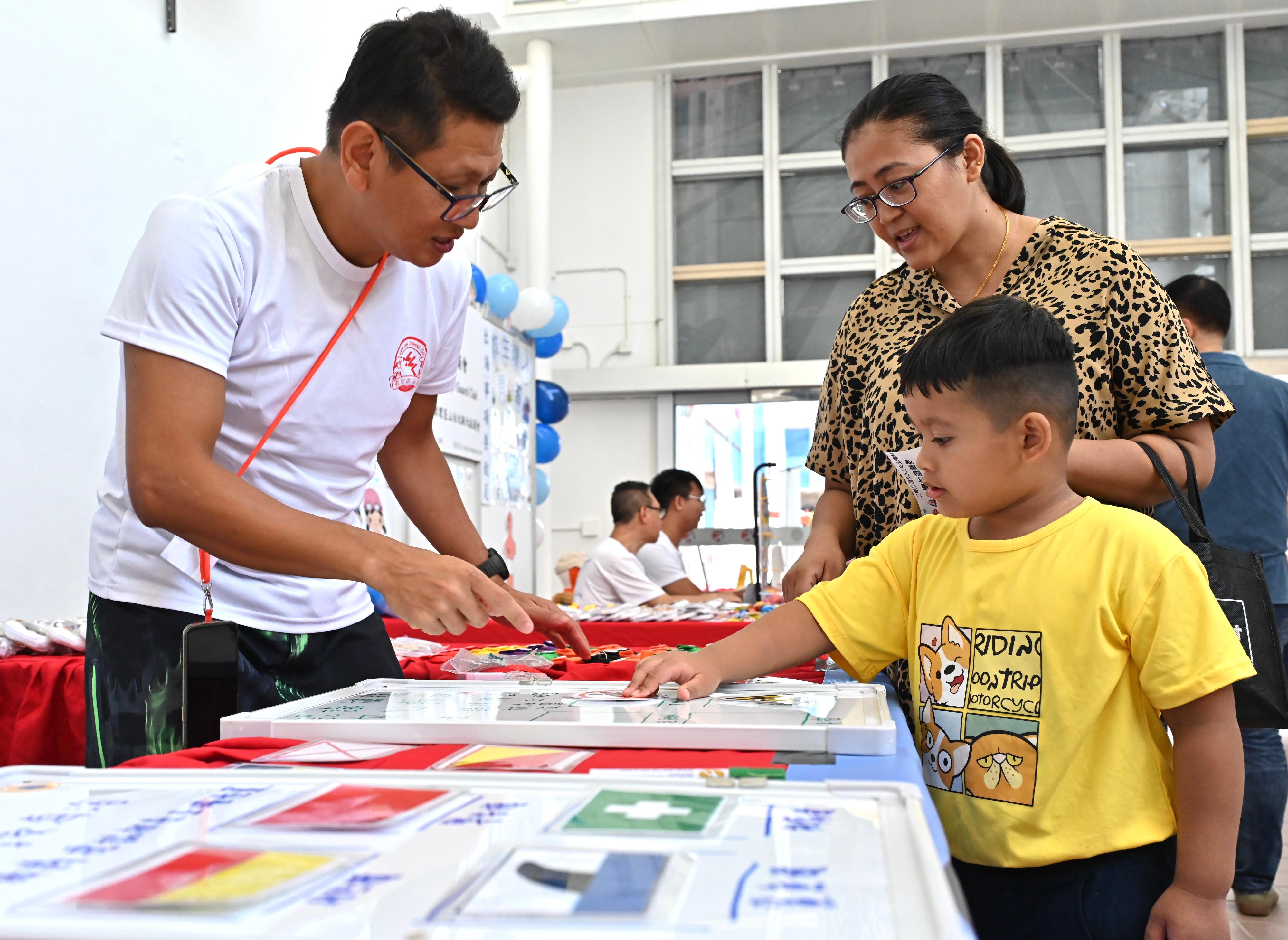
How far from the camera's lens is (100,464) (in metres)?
2.88

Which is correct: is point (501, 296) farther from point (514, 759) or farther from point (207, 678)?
point (514, 759)

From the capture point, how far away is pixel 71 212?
2.75m

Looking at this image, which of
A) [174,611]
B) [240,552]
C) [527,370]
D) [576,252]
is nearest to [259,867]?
[240,552]

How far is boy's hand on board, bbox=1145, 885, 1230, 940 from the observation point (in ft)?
2.72

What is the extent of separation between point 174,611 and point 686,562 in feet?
22.4

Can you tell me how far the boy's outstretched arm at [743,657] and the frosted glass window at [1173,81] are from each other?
7.54m

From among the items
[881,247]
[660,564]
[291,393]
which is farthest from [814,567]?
[881,247]

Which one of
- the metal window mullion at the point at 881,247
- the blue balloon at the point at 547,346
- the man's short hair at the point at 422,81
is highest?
the metal window mullion at the point at 881,247

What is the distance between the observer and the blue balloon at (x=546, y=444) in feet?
21.6

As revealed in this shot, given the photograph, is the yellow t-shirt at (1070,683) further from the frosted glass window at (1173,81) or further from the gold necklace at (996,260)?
the frosted glass window at (1173,81)

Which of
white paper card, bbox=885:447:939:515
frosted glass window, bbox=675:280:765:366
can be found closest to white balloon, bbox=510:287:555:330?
frosted glass window, bbox=675:280:765:366

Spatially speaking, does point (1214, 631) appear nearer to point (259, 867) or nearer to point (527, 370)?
point (259, 867)

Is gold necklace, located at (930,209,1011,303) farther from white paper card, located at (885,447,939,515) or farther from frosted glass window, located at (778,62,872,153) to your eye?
frosted glass window, located at (778,62,872,153)

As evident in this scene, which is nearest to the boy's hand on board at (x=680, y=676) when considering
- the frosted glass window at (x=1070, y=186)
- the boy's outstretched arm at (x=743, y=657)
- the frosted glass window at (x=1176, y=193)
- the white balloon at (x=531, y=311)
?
the boy's outstretched arm at (x=743, y=657)
